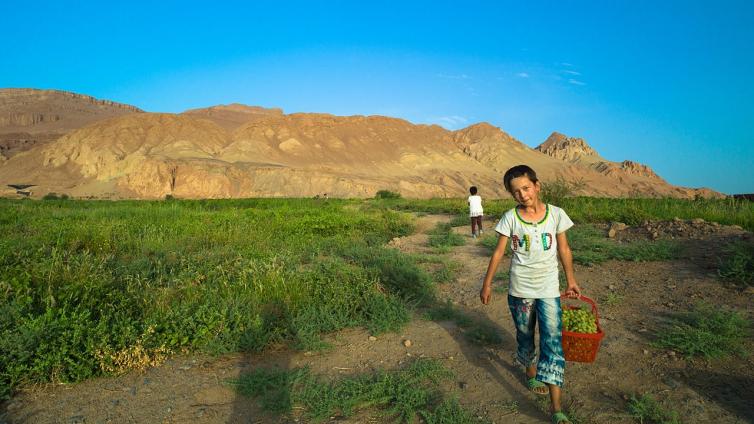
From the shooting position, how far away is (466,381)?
346 cm

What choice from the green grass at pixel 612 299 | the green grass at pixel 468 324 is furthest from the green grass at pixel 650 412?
the green grass at pixel 612 299

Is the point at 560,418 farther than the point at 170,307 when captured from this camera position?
No

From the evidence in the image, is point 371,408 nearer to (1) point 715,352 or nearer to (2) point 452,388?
(2) point 452,388

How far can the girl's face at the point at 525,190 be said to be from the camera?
9.85ft

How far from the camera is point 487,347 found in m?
4.11

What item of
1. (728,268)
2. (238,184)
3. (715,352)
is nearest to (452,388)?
(715,352)

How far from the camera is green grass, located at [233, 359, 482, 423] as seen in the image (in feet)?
9.73

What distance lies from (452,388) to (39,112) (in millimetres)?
143723

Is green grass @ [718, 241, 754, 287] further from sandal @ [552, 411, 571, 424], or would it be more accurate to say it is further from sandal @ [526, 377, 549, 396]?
sandal @ [552, 411, 571, 424]

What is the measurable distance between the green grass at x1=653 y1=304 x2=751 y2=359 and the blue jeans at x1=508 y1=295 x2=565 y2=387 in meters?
1.48

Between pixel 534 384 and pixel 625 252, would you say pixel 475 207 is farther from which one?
pixel 534 384

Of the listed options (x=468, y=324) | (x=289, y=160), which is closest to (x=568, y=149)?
(x=289, y=160)

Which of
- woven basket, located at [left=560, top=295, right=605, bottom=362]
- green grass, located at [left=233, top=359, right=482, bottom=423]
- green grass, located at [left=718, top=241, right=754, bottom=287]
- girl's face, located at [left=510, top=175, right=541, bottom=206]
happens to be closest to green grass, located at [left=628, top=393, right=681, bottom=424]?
woven basket, located at [left=560, top=295, right=605, bottom=362]

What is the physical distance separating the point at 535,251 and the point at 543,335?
61 cm
